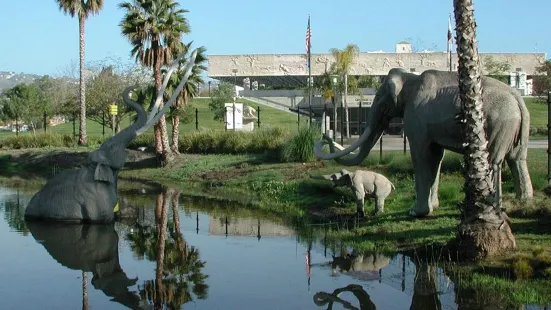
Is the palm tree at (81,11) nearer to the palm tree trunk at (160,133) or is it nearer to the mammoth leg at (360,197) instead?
the palm tree trunk at (160,133)

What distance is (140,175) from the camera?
85.9 ft

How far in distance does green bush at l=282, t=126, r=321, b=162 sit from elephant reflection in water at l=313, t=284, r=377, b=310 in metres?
12.9

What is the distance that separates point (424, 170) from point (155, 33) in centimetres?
1832

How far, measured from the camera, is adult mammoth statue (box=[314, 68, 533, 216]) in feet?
36.0

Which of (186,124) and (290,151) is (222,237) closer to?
(290,151)

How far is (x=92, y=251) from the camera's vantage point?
11.4m

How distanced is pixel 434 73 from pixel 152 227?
5922mm

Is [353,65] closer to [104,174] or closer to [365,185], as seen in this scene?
[365,185]

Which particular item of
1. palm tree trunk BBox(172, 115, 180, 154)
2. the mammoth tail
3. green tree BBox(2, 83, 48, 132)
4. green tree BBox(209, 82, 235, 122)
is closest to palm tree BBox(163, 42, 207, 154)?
palm tree trunk BBox(172, 115, 180, 154)

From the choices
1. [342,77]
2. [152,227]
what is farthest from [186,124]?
[152,227]

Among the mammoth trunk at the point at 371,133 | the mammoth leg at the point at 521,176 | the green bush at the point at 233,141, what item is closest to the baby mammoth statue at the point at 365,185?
the mammoth trunk at the point at 371,133

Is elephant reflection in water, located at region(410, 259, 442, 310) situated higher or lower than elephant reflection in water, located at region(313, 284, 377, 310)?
higher

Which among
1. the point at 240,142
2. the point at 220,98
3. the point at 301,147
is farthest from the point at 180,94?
the point at 220,98

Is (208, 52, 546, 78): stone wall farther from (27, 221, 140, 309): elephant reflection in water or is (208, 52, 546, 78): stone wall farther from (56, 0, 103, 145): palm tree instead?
(27, 221, 140, 309): elephant reflection in water
